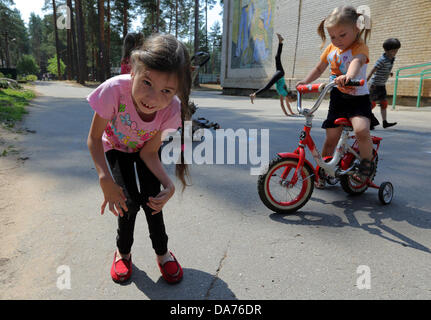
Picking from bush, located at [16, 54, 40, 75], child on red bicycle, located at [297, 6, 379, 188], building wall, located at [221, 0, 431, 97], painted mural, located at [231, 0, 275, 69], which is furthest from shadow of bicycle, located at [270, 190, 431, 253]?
bush, located at [16, 54, 40, 75]

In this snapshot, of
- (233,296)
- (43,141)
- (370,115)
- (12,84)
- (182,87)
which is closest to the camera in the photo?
(182,87)

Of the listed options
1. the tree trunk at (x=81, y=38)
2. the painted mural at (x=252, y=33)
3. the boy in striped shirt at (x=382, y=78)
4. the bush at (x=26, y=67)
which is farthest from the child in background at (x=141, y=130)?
the bush at (x=26, y=67)

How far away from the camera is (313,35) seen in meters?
16.9

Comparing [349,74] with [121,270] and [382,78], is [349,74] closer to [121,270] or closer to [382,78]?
[121,270]

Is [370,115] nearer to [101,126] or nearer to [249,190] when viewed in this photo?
[249,190]

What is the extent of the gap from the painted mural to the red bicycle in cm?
1856

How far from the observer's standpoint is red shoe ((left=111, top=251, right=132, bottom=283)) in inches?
75.1

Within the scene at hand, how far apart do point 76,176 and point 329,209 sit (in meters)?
2.76

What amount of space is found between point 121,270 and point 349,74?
87.9 inches

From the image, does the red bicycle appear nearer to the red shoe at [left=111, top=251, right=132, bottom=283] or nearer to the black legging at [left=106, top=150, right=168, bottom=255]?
the black legging at [left=106, top=150, right=168, bottom=255]

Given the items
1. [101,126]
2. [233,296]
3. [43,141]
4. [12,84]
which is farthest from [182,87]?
[12,84]

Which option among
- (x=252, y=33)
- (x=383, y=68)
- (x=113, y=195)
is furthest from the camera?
(x=252, y=33)

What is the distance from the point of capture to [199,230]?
257cm

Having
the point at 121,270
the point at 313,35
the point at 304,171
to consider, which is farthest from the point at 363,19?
the point at 313,35
